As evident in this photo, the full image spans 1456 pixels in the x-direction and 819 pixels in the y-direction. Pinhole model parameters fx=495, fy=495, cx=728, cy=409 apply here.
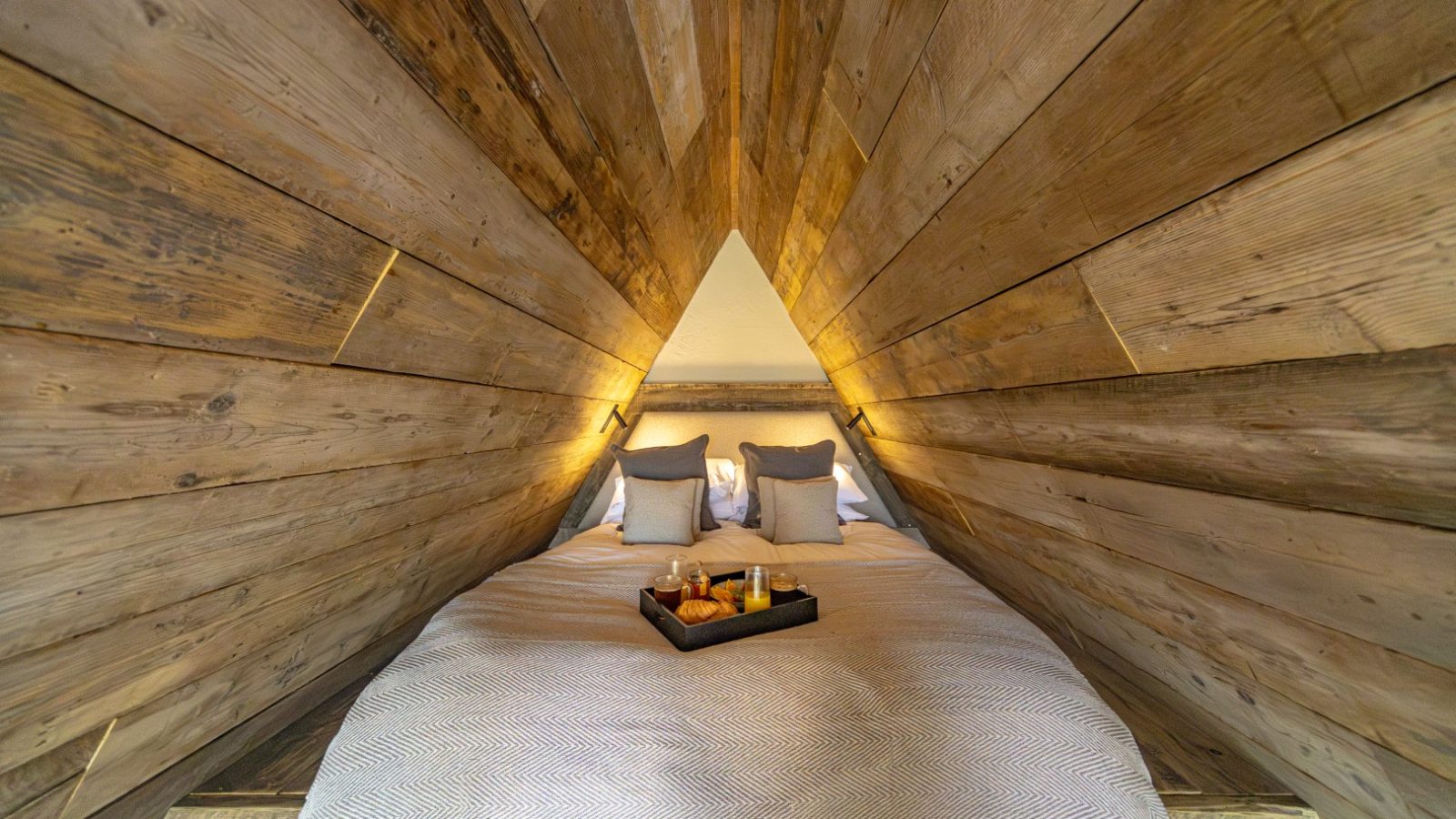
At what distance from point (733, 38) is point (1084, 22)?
44.9 inches

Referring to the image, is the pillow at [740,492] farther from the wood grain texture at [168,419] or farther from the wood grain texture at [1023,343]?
the wood grain texture at [168,419]

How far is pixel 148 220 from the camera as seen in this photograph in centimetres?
59

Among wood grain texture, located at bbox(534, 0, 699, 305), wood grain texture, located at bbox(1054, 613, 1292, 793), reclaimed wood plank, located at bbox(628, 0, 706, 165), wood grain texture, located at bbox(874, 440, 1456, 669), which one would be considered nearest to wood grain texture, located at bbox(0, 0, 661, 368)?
wood grain texture, located at bbox(534, 0, 699, 305)

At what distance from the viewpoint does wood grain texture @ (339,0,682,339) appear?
706 millimetres

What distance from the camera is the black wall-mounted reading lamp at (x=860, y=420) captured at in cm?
290

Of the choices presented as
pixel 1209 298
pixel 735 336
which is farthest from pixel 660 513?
pixel 1209 298

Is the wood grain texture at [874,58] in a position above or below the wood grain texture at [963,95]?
above

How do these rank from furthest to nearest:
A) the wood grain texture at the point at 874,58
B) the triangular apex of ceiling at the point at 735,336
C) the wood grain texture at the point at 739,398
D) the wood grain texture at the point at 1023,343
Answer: the wood grain texture at the point at 739,398
the triangular apex of ceiling at the point at 735,336
the wood grain texture at the point at 1023,343
the wood grain texture at the point at 874,58

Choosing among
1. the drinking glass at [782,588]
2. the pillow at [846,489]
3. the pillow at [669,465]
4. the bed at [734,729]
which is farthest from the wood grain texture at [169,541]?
the pillow at [846,489]

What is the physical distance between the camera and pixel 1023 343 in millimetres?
1157

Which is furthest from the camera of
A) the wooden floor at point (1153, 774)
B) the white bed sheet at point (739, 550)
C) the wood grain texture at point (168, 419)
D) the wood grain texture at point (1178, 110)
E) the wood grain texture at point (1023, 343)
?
the white bed sheet at point (739, 550)

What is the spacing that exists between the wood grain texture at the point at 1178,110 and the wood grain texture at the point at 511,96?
84cm

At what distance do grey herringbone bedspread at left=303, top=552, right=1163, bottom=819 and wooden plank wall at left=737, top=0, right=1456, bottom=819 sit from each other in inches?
15.8

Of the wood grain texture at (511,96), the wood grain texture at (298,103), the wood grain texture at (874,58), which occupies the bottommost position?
the wood grain texture at (298,103)
